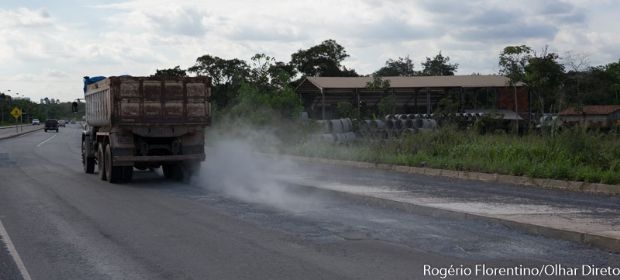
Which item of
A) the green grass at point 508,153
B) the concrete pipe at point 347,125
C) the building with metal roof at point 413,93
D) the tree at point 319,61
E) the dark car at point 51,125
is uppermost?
the tree at point 319,61

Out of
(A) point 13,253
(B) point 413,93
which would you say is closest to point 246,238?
(A) point 13,253

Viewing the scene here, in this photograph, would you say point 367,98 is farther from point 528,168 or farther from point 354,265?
point 354,265

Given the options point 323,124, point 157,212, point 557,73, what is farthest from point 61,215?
point 557,73

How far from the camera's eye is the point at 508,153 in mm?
19312

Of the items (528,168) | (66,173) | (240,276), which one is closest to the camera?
(240,276)

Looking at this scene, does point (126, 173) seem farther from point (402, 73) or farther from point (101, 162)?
point (402, 73)

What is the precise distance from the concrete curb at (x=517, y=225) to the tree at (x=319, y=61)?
7703 cm

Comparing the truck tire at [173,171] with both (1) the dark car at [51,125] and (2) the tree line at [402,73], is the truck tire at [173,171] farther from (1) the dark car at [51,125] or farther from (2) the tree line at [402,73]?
(1) the dark car at [51,125]

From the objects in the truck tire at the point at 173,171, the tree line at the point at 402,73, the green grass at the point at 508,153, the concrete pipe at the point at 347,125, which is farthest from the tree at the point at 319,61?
the truck tire at the point at 173,171

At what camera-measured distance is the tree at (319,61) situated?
90.8 m

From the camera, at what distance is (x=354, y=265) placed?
7891mm

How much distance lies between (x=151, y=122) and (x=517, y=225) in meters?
10.3

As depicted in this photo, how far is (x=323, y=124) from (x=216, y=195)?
18.7 metres

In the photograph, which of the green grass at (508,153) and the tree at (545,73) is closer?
the green grass at (508,153)
